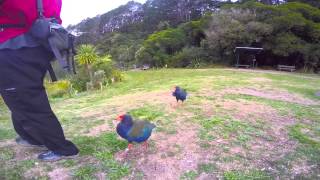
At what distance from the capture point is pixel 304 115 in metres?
5.73

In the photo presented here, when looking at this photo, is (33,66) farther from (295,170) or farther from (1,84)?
(295,170)

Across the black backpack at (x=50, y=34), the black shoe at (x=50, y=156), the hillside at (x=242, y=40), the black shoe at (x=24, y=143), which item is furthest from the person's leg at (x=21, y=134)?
the hillside at (x=242, y=40)

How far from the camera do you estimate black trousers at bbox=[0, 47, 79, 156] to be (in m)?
2.93

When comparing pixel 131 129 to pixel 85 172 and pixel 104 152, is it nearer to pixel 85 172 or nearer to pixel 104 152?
pixel 104 152

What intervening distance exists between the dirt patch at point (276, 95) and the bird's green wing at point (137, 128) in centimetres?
444

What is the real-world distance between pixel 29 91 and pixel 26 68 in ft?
0.58

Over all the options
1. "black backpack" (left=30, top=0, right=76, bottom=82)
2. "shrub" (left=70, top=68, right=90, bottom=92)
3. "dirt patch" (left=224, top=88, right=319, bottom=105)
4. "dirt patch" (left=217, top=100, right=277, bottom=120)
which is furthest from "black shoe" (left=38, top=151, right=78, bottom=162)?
"shrub" (left=70, top=68, right=90, bottom=92)

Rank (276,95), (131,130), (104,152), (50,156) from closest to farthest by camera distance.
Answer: (50,156), (131,130), (104,152), (276,95)

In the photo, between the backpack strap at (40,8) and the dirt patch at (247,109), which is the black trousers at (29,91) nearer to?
the backpack strap at (40,8)

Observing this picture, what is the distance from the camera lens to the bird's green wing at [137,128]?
11.4 feet

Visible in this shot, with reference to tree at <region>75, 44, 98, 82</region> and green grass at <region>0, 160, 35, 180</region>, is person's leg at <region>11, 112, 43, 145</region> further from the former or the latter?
tree at <region>75, 44, 98, 82</region>

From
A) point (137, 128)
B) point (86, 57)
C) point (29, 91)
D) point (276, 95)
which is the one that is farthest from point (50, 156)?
point (86, 57)

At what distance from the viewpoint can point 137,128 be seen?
11.6 ft

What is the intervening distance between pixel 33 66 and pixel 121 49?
27.7m
